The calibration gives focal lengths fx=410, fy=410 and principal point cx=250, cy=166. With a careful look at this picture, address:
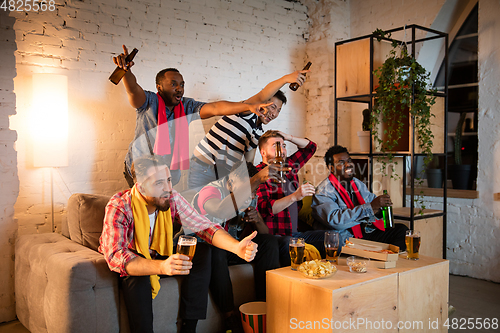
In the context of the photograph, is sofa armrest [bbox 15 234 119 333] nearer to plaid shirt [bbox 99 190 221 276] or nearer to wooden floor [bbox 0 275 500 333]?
plaid shirt [bbox 99 190 221 276]

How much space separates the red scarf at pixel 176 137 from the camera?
2725 millimetres

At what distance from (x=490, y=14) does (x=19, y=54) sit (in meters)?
3.65

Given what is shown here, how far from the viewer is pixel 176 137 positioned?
2805 millimetres

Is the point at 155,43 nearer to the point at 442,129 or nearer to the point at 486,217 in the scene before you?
the point at 442,129

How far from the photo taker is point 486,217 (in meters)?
3.49

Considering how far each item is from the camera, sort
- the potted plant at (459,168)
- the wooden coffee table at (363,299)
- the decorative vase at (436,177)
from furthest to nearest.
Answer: the decorative vase at (436,177) → the potted plant at (459,168) → the wooden coffee table at (363,299)

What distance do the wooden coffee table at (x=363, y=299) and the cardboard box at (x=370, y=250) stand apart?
0.06 metres

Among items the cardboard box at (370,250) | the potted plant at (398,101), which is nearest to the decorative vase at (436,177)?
the potted plant at (398,101)

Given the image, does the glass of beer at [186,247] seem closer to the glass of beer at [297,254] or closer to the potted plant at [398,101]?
the glass of beer at [297,254]

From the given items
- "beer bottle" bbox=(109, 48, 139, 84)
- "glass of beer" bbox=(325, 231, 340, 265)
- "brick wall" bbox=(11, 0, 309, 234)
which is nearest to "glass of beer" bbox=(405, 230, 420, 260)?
"glass of beer" bbox=(325, 231, 340, 265)

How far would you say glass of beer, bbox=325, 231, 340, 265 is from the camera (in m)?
2.16

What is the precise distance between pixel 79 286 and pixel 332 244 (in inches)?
49.9

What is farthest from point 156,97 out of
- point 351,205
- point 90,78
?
point 351,205

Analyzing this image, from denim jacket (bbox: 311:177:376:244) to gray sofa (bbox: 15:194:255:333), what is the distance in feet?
2.36
